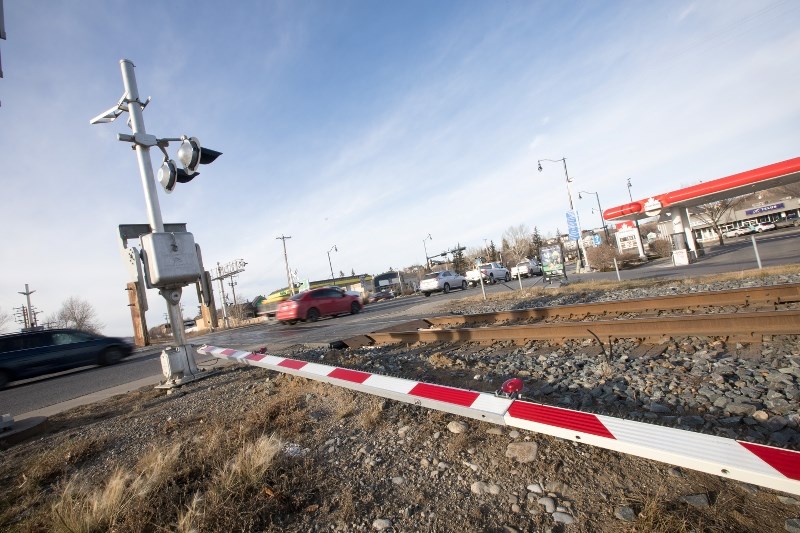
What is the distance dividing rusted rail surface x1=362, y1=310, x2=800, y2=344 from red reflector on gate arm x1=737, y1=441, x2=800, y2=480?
12.8 feet

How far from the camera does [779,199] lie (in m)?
69.2

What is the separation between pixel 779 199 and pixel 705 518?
318 feet

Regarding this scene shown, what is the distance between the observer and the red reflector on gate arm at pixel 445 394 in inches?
105

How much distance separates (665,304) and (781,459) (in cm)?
698

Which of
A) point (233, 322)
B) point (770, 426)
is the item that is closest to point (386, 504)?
point (770, 426)

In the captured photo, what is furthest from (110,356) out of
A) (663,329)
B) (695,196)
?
(695,196)

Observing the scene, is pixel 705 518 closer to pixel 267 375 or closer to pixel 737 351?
pixel 737 351

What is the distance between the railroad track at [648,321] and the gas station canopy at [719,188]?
1968 centimetres

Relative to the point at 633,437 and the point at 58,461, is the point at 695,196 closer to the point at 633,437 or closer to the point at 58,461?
the point at 633,437

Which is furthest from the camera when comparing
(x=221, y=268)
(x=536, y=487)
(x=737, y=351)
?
(x=221, y=268)

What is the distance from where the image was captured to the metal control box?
5500 mm

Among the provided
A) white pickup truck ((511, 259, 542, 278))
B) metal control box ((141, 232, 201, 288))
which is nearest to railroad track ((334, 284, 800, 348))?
metal control box ((141, 232, 201, 288))

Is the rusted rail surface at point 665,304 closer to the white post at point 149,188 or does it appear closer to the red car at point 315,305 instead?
the white post at point 149,188

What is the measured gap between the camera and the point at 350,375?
3.79 m
